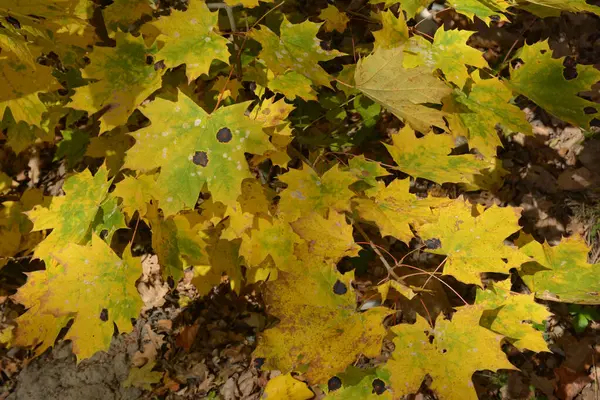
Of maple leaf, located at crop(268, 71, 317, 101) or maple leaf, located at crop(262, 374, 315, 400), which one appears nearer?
maple leaf, located at crop(268, 71, 317, 101)

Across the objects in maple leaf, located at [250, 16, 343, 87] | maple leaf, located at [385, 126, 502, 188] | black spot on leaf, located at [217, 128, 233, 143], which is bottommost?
maple leaf, located at [385, 126, 502, 188]

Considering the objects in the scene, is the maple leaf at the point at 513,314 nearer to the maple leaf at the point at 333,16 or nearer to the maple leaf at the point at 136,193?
the maple leaf at the point at 136,193

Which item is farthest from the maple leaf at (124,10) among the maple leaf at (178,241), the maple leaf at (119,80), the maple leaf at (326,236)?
the maple leaf at (326,236)

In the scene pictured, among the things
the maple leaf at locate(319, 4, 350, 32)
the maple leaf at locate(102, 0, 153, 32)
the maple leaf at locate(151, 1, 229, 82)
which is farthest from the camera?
the maple leaf at locate(319, 4, 350, 32)

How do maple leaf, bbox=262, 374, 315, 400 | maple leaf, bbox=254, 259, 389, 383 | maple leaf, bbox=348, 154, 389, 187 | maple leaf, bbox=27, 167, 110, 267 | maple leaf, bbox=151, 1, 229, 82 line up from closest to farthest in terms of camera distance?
maple leaf, bbox=254, 259, 389, 383
maple leaf, bbox=151, 1, 229, 82
maple leaf, bbox=348, 154, 389, 187
maple leaf, bbox=27, 167, 110, 267
maple leaf, bbox=262, 374, 315, 400

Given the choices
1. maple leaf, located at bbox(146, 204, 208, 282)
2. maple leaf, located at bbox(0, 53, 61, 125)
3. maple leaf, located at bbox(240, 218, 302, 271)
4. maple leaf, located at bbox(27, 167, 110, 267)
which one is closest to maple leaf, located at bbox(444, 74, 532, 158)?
maple leaf, located at bbox(240, 218, 302, 271)

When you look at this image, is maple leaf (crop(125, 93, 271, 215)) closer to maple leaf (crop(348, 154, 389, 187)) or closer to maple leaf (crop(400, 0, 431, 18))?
maple leaf (crop(348, 154, 389, 187))
